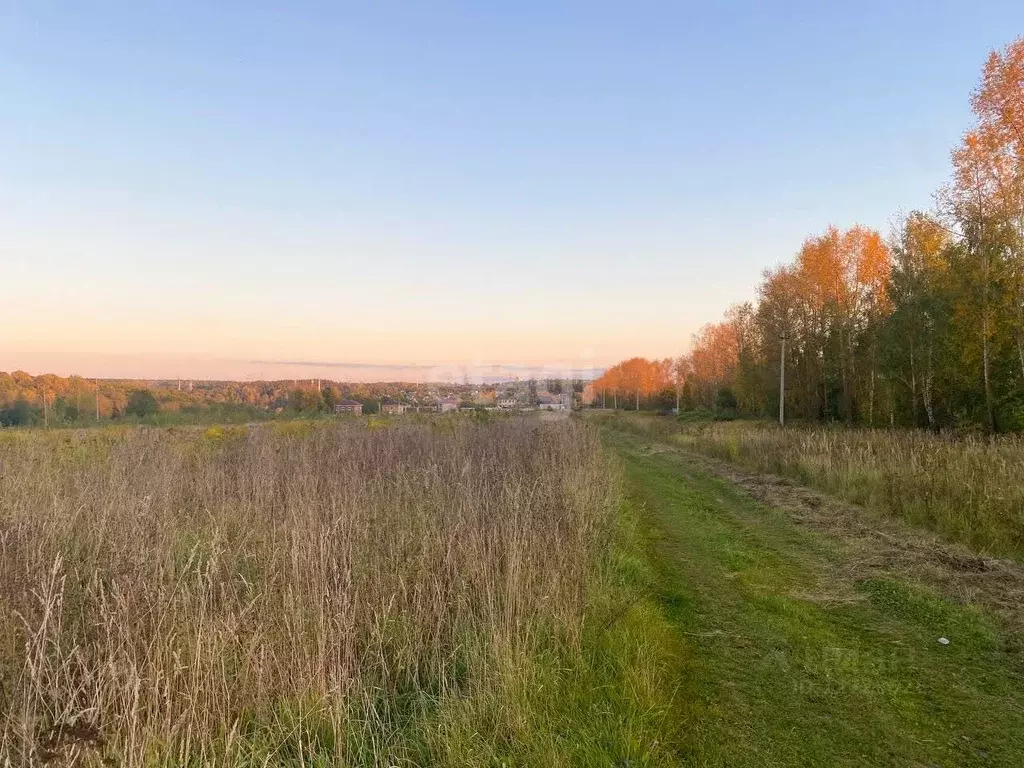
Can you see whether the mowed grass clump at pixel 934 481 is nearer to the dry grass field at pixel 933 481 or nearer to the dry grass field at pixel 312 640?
the dry grass field at pixel 933 481

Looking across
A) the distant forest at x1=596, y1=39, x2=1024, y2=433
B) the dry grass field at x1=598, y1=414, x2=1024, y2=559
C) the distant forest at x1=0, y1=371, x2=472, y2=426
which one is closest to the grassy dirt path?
the dry grass field at x1=598, y1=414, x2=1024, y2=559

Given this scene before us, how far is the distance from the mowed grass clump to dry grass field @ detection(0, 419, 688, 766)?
595cm

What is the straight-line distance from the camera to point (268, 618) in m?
3.24

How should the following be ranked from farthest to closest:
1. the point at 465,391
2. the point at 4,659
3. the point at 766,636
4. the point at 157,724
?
the point at 465,391, the point at 766,636, the point at 4,659, the point at 157,724

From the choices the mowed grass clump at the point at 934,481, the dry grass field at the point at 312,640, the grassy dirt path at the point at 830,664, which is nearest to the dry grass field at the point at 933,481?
the mowed grass clump at the point at 934,481

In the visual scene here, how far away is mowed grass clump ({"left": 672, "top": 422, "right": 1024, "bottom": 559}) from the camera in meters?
7.49

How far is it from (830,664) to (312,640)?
3.80 meters

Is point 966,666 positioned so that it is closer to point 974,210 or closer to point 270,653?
point 270,653

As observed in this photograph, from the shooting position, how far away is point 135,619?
284 cm

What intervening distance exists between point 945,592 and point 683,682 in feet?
12.7

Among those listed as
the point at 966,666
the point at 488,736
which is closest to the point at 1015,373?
the point at 966,666

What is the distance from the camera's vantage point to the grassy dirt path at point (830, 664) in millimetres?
3117

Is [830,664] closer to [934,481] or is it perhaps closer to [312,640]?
[312,640]

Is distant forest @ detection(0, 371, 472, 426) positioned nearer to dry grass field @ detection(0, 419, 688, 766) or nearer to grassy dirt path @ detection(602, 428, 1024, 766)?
dry grass field @ detection(0, 419, 688, 766)
